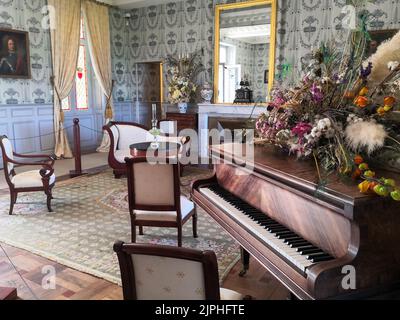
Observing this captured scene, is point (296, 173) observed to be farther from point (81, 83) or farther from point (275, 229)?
point (81, 83)

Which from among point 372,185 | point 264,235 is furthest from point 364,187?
point 264,235

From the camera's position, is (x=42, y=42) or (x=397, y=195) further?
(x=42, y=42)

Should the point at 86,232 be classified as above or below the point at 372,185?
below

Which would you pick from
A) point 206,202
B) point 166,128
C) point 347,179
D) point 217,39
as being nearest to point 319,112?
point 347,179

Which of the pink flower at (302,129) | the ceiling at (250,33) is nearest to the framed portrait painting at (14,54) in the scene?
the ceiling at (250,33)

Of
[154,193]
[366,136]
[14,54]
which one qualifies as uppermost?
[14,54]

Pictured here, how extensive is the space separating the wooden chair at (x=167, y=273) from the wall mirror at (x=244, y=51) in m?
5.57

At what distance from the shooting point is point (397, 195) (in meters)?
1.11

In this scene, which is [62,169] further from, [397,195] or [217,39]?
[397,195]

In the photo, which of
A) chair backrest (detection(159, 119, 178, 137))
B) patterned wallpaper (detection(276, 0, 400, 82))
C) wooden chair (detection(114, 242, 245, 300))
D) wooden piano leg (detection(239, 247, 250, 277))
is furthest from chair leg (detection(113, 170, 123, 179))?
wooden chair (detection(114, 242, 245, 300))

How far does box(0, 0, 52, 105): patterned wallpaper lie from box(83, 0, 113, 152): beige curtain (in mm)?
973

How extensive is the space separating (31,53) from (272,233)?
21.2ft

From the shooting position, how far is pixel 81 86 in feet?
24.8

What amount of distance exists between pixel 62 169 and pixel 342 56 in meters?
5.52
